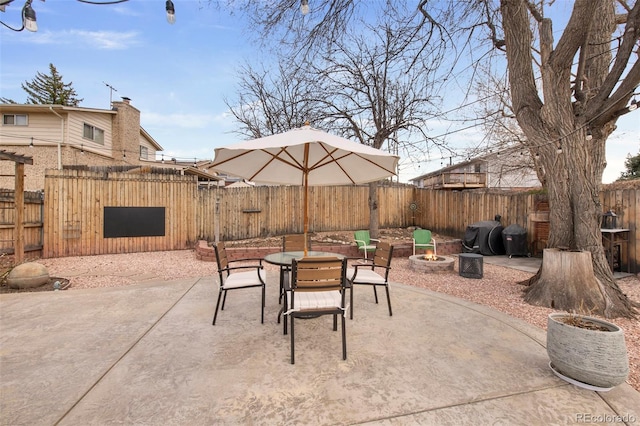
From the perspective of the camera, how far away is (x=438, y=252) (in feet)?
26.3

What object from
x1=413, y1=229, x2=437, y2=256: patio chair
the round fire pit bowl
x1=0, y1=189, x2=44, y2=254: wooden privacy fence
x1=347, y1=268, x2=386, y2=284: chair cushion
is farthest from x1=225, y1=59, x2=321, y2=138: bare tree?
x1=347, y1=268, x2=386, y2=284: chair cushion

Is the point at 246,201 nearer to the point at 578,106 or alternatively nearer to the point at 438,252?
the point at 438,252

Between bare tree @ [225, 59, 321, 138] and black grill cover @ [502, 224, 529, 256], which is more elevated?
bare tree @ [225, 59, 321, 138]

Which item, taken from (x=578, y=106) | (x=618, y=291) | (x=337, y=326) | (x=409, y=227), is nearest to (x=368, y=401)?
(x=337, y=326)

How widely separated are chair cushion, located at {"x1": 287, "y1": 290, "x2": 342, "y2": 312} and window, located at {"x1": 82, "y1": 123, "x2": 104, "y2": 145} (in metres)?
16.3

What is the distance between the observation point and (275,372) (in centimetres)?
223

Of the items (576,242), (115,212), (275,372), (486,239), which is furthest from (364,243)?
(115,212)

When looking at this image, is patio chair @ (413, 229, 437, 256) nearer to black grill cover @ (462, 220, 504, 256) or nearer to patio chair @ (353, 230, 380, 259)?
patio chair @ (353, 230, 380, 259)

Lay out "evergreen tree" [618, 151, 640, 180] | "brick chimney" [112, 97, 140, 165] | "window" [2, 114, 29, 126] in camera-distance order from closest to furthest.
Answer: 1. "window" [2, 114, 29, 126]
2. "evergreen tree" [618, 151, 640, 180]
3. "brick chimney" [112, 97, 140, 165]

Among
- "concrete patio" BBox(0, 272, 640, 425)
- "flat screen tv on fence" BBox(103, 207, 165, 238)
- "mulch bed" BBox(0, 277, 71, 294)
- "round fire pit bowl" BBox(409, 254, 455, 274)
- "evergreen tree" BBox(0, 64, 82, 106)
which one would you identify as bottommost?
"concrete patio" BBox(0, 272, 640, 425)

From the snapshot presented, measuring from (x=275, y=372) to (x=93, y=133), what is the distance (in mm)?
17221

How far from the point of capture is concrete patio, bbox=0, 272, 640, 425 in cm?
178

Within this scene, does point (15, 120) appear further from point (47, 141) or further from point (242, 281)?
point (242, 281)

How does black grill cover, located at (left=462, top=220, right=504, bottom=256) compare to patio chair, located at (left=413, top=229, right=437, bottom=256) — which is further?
black grill cover, located at (left=462, top=220, right=504, bottom=256)
